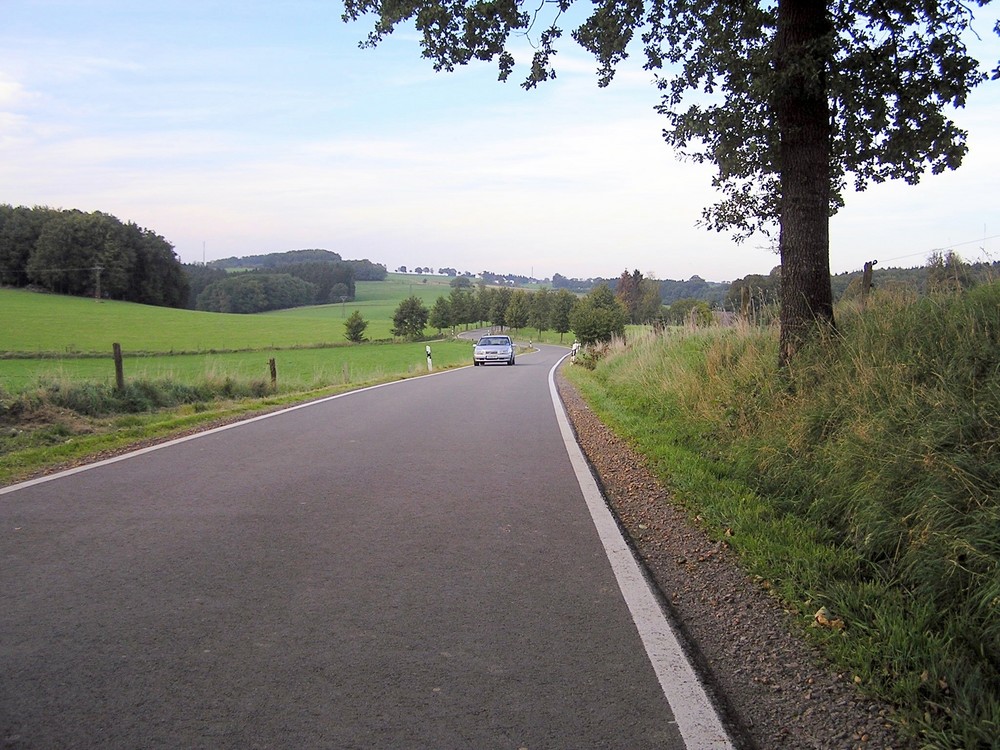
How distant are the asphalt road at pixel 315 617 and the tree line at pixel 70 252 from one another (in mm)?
98423

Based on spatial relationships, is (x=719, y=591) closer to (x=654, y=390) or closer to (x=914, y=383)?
(x=914, y=383)

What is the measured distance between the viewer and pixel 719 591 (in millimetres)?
4348

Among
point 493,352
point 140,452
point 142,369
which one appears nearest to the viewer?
point 140,452

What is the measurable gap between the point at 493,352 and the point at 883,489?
117 feet

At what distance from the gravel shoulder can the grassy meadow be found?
644 cm

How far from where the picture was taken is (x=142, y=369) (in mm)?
21219

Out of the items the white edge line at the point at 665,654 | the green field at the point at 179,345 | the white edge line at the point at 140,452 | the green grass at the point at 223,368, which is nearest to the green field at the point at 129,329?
the green field at the point at 179,345

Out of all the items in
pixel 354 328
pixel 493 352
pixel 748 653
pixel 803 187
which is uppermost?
pixel 803 187

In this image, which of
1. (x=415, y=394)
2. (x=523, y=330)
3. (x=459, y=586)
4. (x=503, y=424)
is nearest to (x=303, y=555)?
(x=459, y=586)

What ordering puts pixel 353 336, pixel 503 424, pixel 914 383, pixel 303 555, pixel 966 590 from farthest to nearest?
pixel 353 336, pixel 503 424, pixel 914 383, pixel 303 555, pixel 966 590

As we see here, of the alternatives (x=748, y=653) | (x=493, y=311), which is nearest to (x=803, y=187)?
(x=748, y=653)

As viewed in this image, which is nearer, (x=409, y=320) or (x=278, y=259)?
(x=409, y=320)

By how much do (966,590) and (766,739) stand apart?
1.58 m

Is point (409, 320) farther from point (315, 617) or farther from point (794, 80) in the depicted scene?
point (315, 617)
